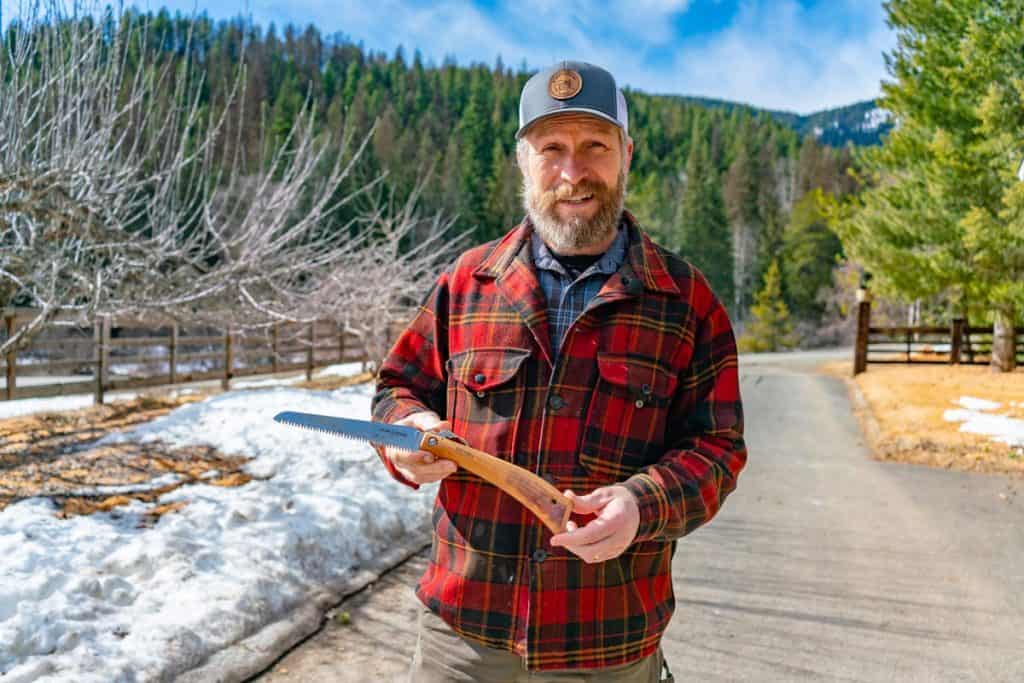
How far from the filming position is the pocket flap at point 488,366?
1885 millimetres

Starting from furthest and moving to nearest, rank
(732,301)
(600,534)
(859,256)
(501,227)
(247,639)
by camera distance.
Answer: (732,301) → (501,227) → (859,256) → (247,639) → (600,534)

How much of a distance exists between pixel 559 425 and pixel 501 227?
4939 centimetres

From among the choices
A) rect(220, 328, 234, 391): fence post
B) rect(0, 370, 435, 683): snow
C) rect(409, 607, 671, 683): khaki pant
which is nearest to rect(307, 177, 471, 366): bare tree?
rect(220, 328, 234, 391): fence post

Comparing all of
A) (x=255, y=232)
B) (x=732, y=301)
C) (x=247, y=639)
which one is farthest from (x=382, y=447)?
(x=732, y=301)

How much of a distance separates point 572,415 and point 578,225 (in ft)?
1.59

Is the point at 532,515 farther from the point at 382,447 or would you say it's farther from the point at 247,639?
the point at 247,639

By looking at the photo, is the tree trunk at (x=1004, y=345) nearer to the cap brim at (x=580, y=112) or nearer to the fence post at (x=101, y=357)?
the fence post at (x=101, y=357)

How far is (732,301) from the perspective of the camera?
7062 centimetres

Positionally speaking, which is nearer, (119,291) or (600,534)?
(600,534)

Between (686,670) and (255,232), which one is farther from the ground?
(255,232)

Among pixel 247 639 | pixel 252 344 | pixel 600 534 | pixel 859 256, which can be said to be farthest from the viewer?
pixel 252 344

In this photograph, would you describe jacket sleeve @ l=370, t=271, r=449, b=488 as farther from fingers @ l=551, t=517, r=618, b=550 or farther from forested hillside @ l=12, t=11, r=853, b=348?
forested hillside @ l=12, t=11, r=853, b=348

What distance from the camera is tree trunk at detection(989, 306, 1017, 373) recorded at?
1740cm

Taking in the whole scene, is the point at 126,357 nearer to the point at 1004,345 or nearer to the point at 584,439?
the point at 584,439
